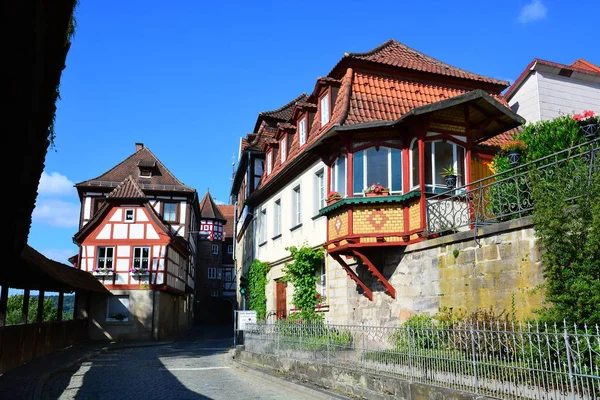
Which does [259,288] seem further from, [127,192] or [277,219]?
[127,192]

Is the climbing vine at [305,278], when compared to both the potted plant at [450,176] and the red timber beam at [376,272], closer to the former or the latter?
the red timber beam at [376,272]

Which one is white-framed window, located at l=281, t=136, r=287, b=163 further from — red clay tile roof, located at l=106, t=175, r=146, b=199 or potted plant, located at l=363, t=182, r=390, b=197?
red clay tile roof, located at l=106, t=175, r=146, b=199

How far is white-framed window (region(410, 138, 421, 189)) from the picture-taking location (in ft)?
44.0

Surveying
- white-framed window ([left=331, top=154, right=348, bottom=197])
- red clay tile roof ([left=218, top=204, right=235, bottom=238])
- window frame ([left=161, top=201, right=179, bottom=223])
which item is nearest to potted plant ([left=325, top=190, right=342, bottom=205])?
white-framed window ([left=331, top=154, right=348, bottom=197])

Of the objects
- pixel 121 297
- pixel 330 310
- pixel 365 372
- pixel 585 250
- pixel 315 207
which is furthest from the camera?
pixel 121 297

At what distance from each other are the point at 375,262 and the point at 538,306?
5509mm

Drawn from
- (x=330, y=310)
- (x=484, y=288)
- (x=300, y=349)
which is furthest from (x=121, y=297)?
(x=484, y=288)

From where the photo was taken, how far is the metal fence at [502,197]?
888 cm

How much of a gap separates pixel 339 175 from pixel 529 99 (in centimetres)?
816

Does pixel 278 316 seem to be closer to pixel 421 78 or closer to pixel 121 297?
pixel 421 78

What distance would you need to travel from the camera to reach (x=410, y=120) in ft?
43.8

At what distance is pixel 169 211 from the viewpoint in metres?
37.8

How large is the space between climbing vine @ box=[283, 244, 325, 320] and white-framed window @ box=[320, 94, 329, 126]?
4.09 metres

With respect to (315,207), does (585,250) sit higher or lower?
lower
